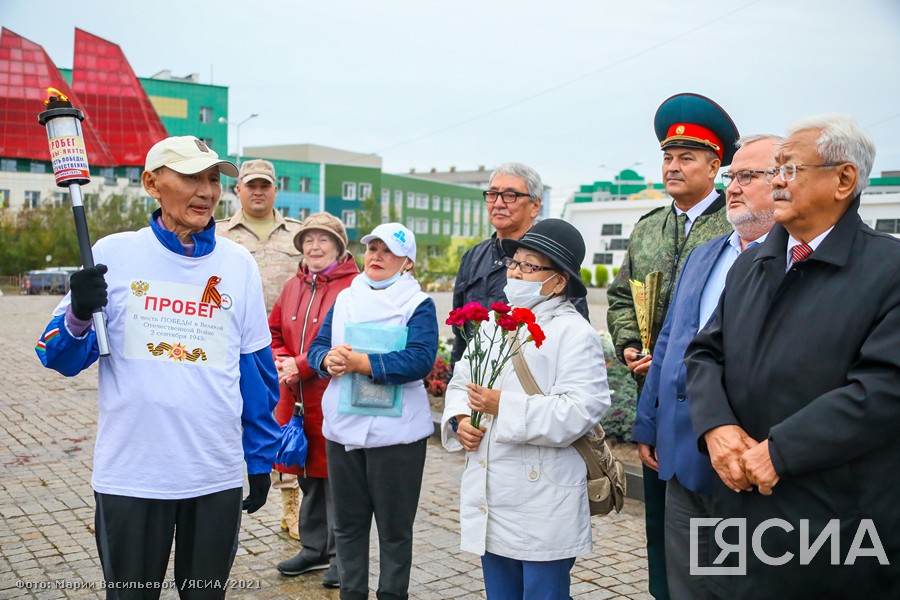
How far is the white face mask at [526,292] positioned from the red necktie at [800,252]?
1.20 meters

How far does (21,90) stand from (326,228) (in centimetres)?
5500

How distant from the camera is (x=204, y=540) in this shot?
10.6 ft

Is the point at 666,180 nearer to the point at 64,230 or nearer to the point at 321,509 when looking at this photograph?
the point at 321,509

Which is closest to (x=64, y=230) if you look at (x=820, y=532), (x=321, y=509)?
(x=321, y=509)

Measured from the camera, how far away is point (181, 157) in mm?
3199

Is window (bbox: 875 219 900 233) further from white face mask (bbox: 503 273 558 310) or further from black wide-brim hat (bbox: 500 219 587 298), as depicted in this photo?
white face mask (bbox: 503 273 558 310)

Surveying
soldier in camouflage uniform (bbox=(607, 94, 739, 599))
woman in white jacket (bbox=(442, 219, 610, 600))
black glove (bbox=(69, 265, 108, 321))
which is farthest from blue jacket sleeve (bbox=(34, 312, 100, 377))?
soldier in camouflage uniform (bbox=(607, 94, 739, 599))

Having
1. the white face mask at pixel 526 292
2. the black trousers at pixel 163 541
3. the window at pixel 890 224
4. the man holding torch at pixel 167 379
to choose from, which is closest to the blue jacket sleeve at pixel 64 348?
the man holding torch at pixel 167 379

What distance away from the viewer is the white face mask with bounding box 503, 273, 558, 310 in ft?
12.1

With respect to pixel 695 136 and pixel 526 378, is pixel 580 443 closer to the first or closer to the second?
pixel 526 378

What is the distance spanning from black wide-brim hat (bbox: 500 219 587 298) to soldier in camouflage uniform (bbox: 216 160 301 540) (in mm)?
2549

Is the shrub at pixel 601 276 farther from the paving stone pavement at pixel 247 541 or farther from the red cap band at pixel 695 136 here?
the red cap band at pixel 695 136

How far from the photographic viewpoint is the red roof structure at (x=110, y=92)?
197ft

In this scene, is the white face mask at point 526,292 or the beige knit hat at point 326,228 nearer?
the white face mask at point 526,292
